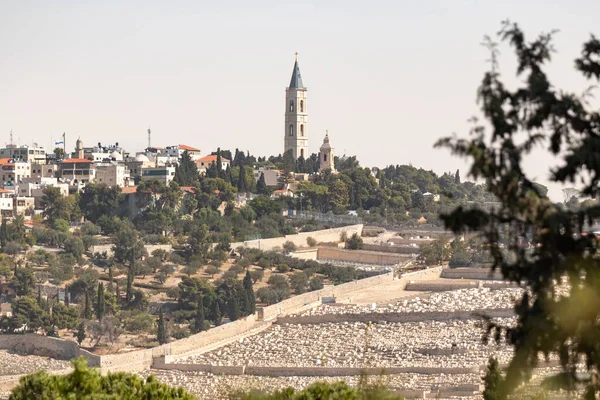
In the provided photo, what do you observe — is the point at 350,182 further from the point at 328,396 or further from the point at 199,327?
the point at 328,396

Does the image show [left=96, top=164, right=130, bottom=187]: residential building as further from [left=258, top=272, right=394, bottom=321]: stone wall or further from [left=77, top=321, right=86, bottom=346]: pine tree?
[left=77, top=321, right=86, bottom=346]: pine tree

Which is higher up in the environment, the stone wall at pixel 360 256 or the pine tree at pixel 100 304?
the stone wall at pixel 360 256

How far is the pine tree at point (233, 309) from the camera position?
5662 centimetres

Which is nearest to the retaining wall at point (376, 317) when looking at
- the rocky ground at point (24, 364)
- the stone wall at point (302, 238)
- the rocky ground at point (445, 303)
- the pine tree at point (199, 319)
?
the rocky ground at point (445, 303)

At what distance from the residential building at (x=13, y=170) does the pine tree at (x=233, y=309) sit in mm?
37317

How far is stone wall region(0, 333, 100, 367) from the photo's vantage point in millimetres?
49375

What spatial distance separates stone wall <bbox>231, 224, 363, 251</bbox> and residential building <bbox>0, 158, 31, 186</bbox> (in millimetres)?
22790

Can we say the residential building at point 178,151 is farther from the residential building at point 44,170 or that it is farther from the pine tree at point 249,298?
the pine tree at point 249,298

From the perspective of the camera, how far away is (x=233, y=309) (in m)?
57.0

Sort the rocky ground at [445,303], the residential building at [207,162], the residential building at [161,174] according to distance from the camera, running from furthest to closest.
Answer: the residential building at [207,162], the residential building at [161,174], the rocky ground at [445,303]

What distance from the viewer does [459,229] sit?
38.4 feet

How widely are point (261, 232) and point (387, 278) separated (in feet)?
53.8

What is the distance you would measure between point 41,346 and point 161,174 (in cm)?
4121

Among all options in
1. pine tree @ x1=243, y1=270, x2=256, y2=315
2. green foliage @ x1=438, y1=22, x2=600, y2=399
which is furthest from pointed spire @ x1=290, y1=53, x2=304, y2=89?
green foliage @ x1=438, y1=22, x2=600, y2=399
